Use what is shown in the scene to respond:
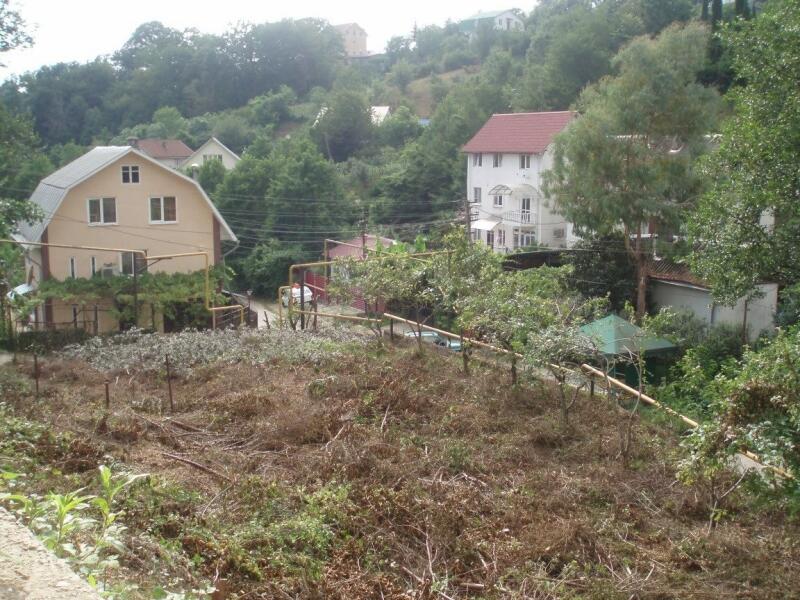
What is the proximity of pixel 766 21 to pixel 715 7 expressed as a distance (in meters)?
28.4

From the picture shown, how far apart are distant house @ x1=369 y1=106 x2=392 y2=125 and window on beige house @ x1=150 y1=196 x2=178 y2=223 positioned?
36291 millimetres

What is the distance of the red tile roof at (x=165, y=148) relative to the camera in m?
59.2

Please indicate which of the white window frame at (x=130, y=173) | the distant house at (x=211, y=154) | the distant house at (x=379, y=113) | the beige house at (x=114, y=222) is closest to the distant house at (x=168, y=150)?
the distant house at (x=211, y=154)

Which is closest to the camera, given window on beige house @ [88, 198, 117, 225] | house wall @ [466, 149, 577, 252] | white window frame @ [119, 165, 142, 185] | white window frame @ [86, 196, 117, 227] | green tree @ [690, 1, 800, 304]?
green tree @ [690, 1, 800, 304]

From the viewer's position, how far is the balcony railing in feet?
131

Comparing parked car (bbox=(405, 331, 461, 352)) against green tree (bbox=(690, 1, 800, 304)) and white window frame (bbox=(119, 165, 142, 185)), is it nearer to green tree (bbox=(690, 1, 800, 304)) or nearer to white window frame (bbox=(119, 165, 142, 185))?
green tree (bbox=(690, 1, 800, 304))

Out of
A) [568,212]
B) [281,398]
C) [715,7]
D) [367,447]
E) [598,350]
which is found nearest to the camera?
[367,447]

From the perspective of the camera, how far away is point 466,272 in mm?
15336

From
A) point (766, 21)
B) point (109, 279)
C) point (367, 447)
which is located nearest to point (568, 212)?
point (766, 21)

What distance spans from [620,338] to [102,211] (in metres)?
18.9

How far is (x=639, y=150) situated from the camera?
26484 mm

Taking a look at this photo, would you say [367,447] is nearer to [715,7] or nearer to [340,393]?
[340,393]

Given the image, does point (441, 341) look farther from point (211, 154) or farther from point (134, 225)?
point (211, 154)

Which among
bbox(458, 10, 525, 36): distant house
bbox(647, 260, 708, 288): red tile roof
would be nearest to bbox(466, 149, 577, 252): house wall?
bbox(647, 260, 708, 288): red tile roof
